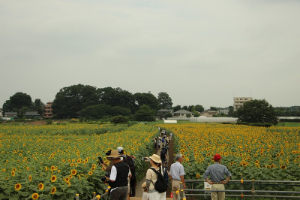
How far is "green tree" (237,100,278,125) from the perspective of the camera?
2626 inches

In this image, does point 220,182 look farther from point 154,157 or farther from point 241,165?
point 241,165

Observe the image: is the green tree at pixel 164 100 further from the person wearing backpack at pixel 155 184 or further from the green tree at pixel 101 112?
the person wearing backpack at pixel 155 184

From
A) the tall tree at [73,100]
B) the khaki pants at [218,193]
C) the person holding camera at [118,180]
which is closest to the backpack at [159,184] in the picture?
the person holding camera at [118,180]

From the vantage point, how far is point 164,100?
171m

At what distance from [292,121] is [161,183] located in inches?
3521

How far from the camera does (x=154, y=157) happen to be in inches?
253

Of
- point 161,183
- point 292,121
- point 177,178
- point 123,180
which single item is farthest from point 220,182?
point 292,121

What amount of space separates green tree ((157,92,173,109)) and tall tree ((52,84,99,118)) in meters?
56.5

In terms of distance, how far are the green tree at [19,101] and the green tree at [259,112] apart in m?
109

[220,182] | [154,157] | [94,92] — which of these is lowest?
[220,182]

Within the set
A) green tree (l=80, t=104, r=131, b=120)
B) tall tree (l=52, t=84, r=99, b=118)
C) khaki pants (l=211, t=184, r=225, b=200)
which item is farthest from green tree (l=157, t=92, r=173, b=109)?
khaki pants (l=211, t=184, r=225, b=200)

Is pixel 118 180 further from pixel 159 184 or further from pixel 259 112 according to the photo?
pixel 259 112

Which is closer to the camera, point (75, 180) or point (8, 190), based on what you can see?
point (8, 190)

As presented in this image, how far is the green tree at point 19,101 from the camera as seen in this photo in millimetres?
141500
